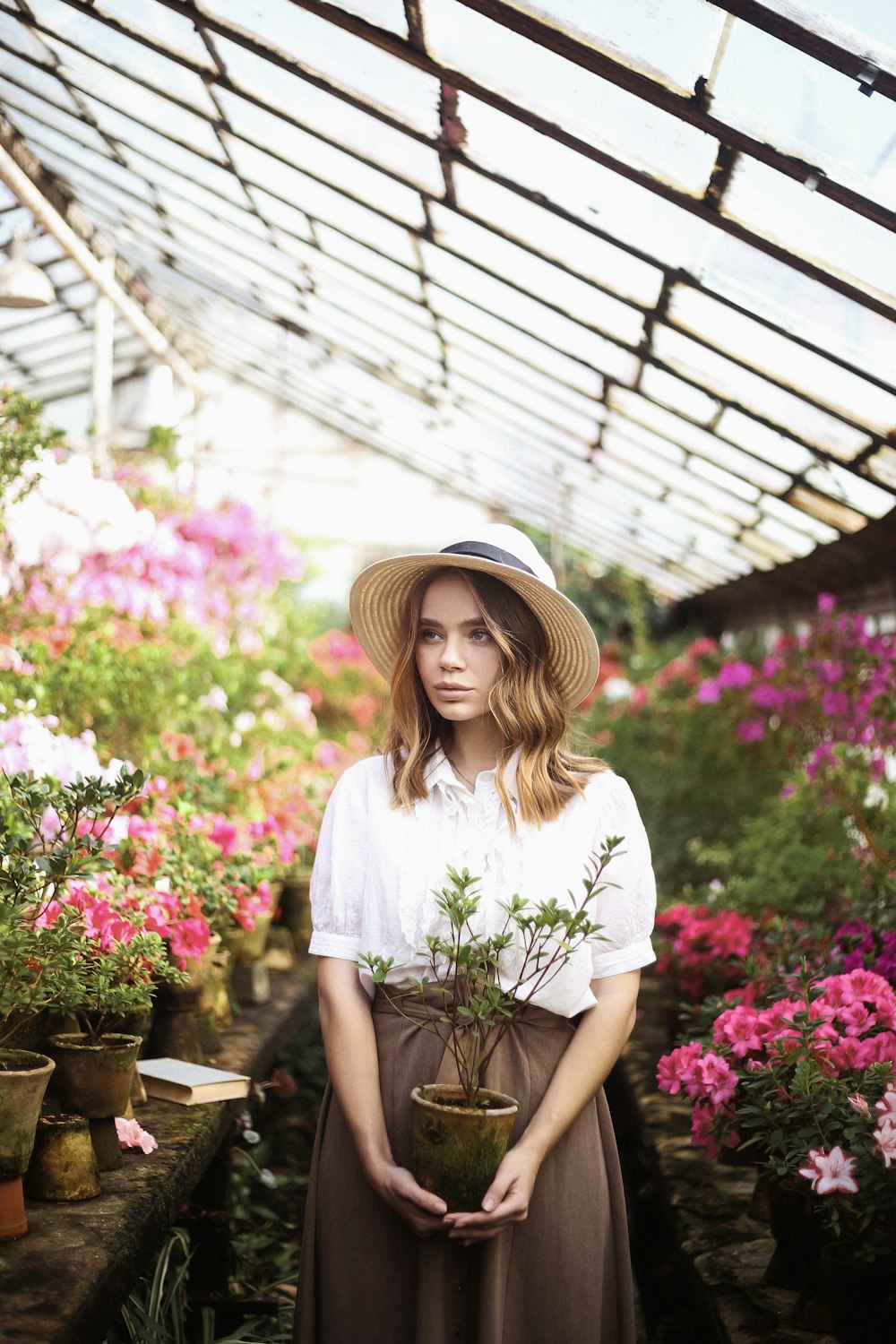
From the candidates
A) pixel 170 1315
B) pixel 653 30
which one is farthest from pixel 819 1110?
pixel 653 30

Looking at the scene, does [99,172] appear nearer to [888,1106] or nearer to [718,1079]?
[718,1079]

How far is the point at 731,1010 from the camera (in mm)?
2170

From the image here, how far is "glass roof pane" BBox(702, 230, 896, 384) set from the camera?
255cm

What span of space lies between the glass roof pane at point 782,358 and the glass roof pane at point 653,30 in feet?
2.81

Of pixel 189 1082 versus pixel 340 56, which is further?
pixel 340 56

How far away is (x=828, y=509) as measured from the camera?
4105mm

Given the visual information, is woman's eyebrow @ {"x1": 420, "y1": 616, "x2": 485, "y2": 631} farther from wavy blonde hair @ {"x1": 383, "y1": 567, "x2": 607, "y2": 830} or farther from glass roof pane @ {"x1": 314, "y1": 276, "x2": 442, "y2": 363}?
glass roof pane @ {"x1": 314, "y1": 276, "x2": 442, "y2": 363}

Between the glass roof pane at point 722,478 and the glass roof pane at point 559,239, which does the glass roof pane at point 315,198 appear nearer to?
the glass roof pane at point 559,239

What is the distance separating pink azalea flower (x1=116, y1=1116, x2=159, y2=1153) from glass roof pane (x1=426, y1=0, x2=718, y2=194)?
2.12m

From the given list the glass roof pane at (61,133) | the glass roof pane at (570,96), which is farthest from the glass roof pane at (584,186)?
the glass roof pane at (61,133)

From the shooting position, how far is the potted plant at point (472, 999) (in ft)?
4.60

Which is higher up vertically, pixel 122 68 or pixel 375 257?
pixel 122 68

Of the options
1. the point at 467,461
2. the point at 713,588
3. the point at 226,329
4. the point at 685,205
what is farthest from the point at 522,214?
the point at 226,329

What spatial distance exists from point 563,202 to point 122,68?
6.20 feet
